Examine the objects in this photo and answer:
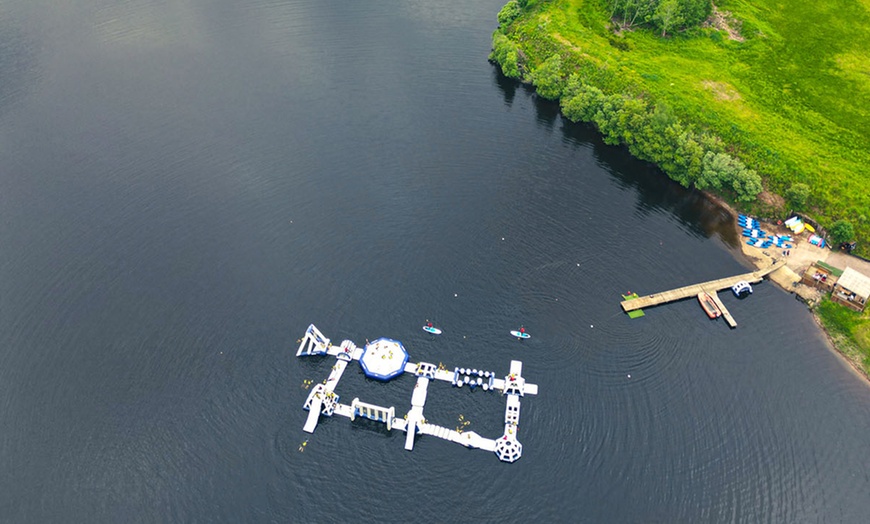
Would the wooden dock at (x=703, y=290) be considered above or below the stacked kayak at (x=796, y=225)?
below

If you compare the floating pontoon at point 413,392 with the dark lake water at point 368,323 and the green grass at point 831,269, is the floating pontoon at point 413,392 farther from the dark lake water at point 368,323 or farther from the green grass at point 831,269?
the green grass at point 831,269

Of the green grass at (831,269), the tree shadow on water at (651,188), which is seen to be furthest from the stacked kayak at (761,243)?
the green grass at (831,269)

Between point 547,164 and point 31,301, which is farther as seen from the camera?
point 547,164

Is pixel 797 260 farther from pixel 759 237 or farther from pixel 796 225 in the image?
pixel 796 225

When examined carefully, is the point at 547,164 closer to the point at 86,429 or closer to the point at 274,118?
the point at 274,118

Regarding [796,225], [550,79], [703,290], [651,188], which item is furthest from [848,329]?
[550,79]

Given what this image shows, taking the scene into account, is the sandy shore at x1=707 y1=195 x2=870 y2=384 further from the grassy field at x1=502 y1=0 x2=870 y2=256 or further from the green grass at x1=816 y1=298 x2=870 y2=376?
the grassy field at x1=502 y1=0 x2=870 y2=256

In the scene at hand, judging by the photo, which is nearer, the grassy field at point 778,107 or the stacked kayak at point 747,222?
the stacked kayak at point 747,222

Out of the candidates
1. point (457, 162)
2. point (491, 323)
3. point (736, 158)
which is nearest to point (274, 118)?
point (457, 162)
